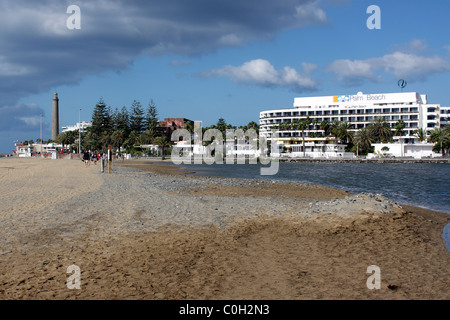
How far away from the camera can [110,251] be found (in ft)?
27.2

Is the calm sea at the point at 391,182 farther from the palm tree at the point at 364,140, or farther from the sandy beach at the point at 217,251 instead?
the palm tree at the point at 364,140

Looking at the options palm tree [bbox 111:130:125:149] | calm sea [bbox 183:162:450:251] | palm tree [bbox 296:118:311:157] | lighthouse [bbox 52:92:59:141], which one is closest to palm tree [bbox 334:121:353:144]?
palm tree [bbox 296:118:311:157]

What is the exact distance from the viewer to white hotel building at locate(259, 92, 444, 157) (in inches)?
4783

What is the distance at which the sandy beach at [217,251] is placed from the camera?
6.25 m

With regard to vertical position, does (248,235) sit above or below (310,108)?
below

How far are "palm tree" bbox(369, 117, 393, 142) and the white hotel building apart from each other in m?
6.48

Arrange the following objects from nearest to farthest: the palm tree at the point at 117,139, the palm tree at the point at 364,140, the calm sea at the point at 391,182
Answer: the calm sea at the point at 391,182 < the palm tree at the point at 117,139 < the palm tree at the point at 364,140

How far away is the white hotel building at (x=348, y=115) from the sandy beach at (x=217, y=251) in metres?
107

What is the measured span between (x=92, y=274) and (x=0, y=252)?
2569mm

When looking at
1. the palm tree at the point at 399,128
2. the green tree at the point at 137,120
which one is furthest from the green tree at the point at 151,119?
the palm tree at the point at 399,128

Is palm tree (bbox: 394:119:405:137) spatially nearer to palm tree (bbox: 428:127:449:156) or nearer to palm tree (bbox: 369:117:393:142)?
palm tree (bbox: 369:117:393:142)

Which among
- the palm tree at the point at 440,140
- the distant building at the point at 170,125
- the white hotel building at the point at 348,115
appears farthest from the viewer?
the distant building at the point at 170,125

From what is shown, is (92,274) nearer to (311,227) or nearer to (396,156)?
(311,227)
